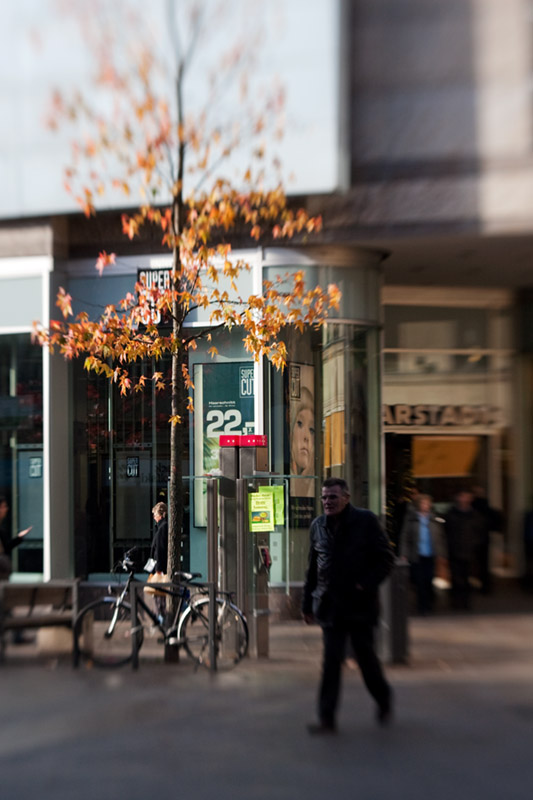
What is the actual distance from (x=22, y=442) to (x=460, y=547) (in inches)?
235

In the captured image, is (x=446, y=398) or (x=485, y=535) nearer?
(x=485, y=535)

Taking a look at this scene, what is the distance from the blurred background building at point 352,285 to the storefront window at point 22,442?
0.02 m

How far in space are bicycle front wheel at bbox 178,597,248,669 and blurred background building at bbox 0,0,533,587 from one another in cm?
195

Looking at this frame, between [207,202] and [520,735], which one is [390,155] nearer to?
[207,202]

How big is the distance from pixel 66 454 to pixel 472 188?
621 cm

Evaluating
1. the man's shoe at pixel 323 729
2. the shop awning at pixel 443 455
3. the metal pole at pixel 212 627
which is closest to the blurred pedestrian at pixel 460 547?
the shop awning at pixel 443 455

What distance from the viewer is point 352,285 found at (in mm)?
12273

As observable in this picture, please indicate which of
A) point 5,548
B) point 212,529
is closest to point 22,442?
point 5,548

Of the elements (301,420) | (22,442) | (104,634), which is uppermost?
(301,420)

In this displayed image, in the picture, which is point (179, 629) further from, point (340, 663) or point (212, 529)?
point (340, 663)

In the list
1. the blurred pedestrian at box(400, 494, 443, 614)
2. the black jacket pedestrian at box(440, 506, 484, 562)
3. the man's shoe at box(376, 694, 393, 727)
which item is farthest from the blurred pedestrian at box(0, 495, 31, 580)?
the black jacket pedestrian at box(440, 506, 484, 562)

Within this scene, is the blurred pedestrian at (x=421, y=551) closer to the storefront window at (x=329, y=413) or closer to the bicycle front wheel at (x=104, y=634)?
the storefront window at (x=329, y=413)

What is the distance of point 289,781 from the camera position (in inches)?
206

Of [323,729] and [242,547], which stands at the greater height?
[242,547]
